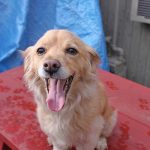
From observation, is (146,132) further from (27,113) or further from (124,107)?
(27,113)

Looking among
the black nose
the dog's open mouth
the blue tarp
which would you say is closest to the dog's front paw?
the dog's open mouth

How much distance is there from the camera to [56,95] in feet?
3.55

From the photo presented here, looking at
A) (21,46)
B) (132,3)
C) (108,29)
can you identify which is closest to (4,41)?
(21,46)

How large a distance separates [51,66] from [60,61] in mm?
52

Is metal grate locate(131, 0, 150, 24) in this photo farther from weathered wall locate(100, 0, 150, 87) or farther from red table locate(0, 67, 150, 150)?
red table locate(0, 67, 150, 150)

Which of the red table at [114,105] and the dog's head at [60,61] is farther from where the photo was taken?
the red table at [114,105]

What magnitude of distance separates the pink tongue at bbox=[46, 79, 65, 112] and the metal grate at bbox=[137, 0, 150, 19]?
1.50 metres

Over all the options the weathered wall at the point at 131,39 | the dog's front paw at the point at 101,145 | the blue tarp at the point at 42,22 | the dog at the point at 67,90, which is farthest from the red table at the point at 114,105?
the weathered wall at the point at 131,39

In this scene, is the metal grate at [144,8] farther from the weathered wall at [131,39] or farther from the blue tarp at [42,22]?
the blue tarp at [42,22]

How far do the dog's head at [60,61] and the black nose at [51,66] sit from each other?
0.04 meters

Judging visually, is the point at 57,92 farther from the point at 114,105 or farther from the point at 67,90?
the point at 114,105

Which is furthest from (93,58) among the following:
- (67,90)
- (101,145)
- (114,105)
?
(114,105)

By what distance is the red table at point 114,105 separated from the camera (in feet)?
4.59

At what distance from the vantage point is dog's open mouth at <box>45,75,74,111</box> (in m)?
1.08
